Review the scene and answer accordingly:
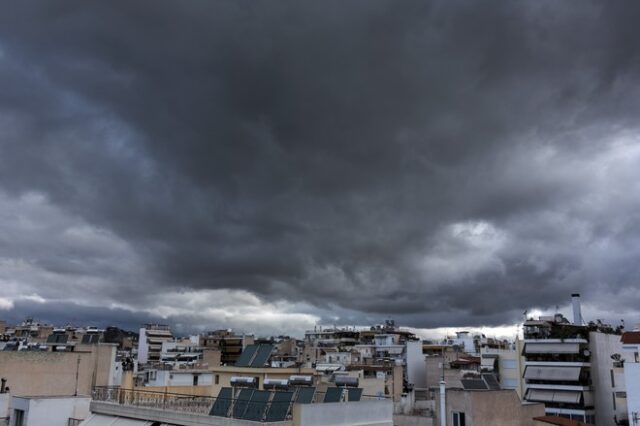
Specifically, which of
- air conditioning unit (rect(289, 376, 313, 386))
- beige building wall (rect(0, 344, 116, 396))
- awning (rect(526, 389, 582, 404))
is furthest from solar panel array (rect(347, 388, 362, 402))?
awning (rect(526, 389, 582, 404))

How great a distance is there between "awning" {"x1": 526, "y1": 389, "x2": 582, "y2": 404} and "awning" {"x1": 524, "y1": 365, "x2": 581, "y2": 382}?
1.57 m

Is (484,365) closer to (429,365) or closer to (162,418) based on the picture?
(429,365)

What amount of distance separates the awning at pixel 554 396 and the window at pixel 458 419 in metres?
38.5

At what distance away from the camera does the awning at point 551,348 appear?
72.3m

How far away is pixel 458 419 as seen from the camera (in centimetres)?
3953

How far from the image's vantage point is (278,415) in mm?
20734

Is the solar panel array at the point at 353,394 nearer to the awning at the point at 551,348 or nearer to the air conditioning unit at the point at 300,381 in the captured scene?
the air conditioning unit at the point at 300,381

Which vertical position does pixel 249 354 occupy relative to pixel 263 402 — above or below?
above

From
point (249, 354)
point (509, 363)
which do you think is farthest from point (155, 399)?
point (509, 363)

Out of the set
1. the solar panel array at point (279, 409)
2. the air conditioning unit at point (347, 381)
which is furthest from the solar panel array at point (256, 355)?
the solar panel array at point (279, 409)

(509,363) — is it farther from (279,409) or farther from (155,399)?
(279,409)

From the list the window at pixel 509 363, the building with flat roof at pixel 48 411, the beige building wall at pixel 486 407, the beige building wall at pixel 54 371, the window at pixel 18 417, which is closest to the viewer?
the building with flat roof at pixel 48 411

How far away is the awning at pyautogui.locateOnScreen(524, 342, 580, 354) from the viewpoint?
7231 centimetres

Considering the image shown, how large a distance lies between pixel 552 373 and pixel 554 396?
2810 millimetres
